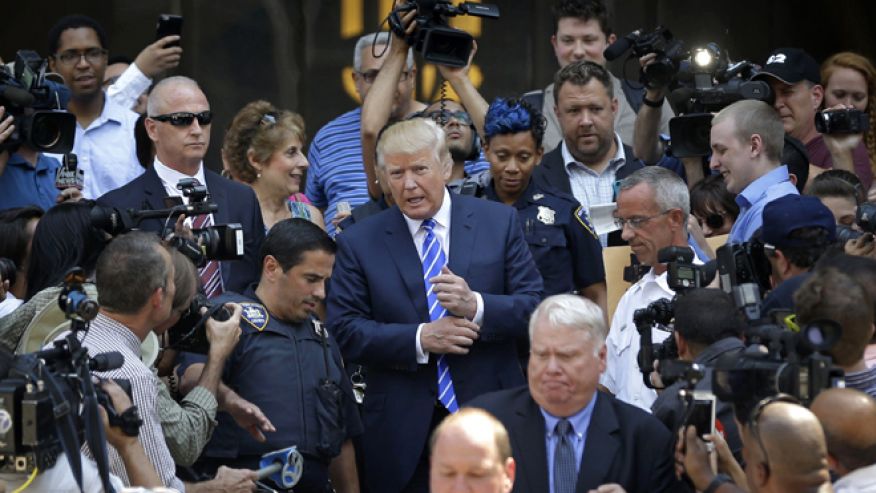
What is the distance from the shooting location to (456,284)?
22.2 ft

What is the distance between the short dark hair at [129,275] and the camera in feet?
19.6

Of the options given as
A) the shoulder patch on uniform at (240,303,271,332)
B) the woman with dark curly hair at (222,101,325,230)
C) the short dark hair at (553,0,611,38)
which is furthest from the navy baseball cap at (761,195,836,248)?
the short dark hair at (553,0,611,38)

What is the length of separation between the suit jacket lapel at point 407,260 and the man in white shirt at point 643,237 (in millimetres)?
899

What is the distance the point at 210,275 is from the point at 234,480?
58.9 inches

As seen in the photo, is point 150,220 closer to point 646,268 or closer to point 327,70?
point 646,268

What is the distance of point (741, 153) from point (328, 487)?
2511 millimetres

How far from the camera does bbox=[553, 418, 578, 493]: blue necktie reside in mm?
6059

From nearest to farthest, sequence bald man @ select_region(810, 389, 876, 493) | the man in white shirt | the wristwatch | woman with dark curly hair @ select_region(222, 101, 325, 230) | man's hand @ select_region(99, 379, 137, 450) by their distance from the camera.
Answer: bald man @ select_region(810, 389, 876, 493)
the wristwatch
man's hand @ select_region(99, 379, 137, 450)
the man in white shirt
woman with dark curly hair @ select_region(222, 101, 325, 230)

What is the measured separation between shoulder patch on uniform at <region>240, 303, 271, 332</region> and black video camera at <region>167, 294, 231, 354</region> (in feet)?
0.74

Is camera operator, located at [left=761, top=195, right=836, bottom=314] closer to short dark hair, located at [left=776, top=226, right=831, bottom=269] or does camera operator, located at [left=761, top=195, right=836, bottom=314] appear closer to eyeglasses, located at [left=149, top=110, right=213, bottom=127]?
short dark hair, located at [left=776, top=226, right=831, bottom=269]

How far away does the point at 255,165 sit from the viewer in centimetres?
849

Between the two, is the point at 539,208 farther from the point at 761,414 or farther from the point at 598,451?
the point at 761,414

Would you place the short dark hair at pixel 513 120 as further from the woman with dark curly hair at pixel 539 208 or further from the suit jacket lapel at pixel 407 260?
the suit jacket lapel at pixel 407 260

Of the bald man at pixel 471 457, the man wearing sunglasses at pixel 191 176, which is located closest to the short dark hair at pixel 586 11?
the man wearing sunglasses at pixel 191 176
